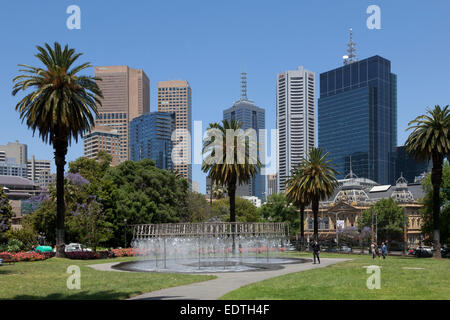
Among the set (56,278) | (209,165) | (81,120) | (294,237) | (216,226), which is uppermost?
(81,120)

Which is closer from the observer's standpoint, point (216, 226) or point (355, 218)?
point (216, 226)

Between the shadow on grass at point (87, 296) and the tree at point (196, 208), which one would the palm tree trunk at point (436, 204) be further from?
the tree at point (196, 208)

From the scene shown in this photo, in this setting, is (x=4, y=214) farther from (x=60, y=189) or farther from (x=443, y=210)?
(x=443, y=210)

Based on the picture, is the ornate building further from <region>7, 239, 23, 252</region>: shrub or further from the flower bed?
the flower bed

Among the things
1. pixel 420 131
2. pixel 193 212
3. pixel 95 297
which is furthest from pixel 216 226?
pixel 193 212

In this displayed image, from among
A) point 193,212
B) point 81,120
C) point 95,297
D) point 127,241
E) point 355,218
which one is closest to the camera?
point 95,297

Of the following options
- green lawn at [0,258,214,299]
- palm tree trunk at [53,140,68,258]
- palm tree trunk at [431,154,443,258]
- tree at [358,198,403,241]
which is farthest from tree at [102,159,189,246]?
tree at [358,198,403,241]

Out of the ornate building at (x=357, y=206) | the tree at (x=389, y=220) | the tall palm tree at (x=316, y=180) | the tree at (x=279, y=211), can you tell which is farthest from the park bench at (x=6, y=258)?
the ornate building at (x=357, y=206)

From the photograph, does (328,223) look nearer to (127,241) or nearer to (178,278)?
(127,241)

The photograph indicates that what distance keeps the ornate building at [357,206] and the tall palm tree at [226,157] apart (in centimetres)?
6866

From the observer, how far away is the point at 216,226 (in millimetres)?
33188

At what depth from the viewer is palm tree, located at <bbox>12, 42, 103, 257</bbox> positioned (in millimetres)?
42031

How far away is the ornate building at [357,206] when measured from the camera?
397 ft

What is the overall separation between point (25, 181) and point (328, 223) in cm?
8582
